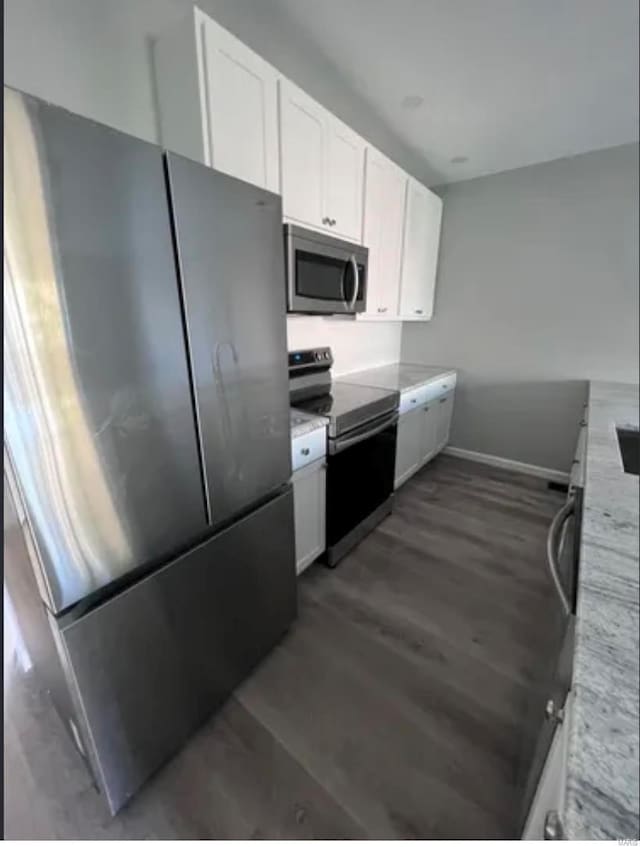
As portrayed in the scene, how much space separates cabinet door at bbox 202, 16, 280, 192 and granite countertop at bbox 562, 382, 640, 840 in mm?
1653

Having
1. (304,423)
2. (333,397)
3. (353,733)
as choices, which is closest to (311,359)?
(333,397)

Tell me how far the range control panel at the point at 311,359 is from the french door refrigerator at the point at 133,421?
82 centimetres

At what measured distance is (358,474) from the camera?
2.01 metres

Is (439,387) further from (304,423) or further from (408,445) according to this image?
(304,423)

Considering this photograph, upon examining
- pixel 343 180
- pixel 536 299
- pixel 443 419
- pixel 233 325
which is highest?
pixel 343 180

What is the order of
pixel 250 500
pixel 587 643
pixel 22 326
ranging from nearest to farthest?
pixel 587 643 < pixel 22 326 < pixel 250 500

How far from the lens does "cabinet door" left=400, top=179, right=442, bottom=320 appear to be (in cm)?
A: 270

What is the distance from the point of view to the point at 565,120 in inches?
87.3

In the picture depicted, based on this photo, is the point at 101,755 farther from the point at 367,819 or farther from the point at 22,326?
the point at 22,326

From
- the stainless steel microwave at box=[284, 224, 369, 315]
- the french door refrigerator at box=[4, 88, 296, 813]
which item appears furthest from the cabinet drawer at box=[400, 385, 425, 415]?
the french door refrigerator at box=[4, 88, 296, 813]

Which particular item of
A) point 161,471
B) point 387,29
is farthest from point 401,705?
point 387,29

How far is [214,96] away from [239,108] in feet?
0.38

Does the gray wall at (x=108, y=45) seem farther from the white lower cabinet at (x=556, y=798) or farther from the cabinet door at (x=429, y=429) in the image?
the cabinet door at (x=429, y=429)

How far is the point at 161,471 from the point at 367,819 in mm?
1172
